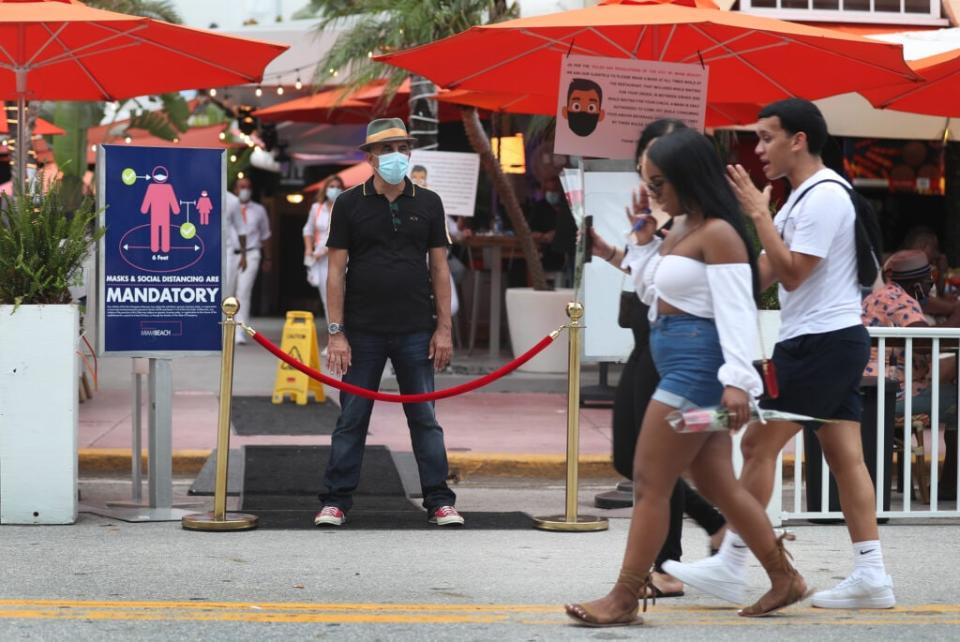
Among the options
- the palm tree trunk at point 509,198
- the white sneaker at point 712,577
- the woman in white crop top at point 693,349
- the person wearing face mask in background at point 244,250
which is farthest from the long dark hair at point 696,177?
the person wearing face mask in background at point 244,250

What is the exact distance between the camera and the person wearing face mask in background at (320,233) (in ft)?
54.7

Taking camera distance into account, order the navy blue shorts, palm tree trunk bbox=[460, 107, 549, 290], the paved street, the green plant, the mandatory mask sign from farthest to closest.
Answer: palm tree trunk bbox=[460, 107, 549, 290] → the mandatory mask sign → the green plant → the navy blue shorts → the paved street

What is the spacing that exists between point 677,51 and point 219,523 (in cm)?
408

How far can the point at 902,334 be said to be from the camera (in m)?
8.04

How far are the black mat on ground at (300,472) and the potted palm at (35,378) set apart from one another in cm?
119

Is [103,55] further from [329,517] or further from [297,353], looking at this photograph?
[329,517]

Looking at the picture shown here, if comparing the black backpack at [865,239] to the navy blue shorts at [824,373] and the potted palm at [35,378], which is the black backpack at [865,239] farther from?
the potted palm at [35,378]

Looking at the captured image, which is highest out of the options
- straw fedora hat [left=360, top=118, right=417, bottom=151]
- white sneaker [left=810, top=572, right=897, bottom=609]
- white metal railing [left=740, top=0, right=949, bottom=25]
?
white metal railing [left=740, top=0, right=949, bottom=25]

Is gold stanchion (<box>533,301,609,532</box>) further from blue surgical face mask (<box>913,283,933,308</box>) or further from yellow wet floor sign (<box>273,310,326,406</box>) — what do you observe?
yellow wet floor sign (<box>273,310,326,406</box>)

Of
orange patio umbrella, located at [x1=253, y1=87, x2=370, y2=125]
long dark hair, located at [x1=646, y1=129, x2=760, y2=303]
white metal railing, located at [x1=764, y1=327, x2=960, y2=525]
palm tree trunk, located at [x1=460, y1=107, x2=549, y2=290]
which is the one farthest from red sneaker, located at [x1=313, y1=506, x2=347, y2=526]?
orange patio umbrella, located at [x1=253, y1=87, x2=370, y2=125]

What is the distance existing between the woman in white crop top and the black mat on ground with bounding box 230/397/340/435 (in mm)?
6167

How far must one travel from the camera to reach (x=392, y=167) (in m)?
7.97

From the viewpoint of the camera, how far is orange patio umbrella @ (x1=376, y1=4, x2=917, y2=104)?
8.78 metres

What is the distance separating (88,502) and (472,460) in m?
2.59
